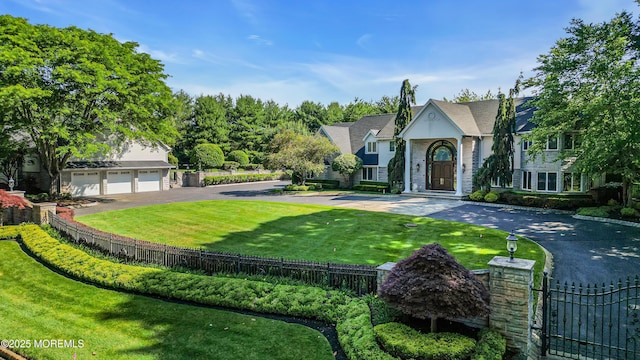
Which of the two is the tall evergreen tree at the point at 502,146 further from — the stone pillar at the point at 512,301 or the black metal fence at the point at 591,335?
the stone pillar at the point at 512,301

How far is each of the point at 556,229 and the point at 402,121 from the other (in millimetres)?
19509

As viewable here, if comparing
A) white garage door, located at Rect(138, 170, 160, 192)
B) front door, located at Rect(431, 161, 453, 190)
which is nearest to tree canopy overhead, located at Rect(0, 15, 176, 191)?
white garage door, located at Rect(138, 170, 160, 192)

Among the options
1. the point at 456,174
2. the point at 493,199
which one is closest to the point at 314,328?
the point at 493,199

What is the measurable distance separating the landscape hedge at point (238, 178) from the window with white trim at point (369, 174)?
16.9 metres

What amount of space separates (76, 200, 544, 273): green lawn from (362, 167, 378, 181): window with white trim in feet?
55.5

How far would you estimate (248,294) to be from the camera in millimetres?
9773

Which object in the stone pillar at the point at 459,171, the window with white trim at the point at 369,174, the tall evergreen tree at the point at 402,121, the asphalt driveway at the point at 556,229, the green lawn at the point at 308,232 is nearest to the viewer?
the asphalt driveway at the point at 556,229

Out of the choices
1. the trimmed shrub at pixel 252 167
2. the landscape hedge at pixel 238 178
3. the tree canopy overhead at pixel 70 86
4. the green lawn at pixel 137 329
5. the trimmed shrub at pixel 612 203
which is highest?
the tree canopy overhead at pixel 70 86

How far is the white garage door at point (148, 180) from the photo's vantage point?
1497 inches

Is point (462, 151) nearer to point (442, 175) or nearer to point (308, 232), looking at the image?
point (442, 175)

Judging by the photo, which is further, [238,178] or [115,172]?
[238,178]

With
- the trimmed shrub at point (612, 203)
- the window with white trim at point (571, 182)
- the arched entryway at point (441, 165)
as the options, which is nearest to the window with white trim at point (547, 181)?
the window with white trim at point (571, 182)

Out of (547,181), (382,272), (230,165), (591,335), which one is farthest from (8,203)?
(230,165)

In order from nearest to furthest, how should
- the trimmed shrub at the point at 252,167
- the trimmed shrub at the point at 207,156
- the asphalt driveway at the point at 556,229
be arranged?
1. the asphalt driveway at the point at 556,229
2. the trimmed shrub at the point at 207,156
3. the trimmed shrub at the point at 252,167
